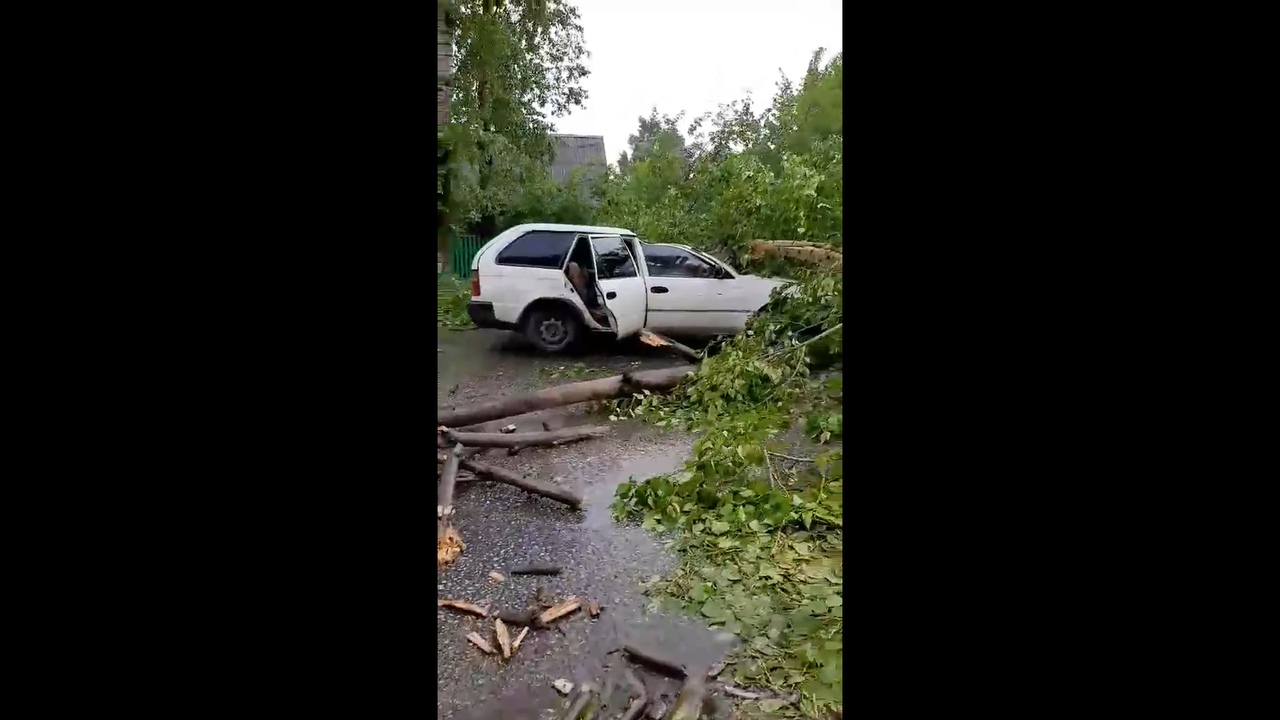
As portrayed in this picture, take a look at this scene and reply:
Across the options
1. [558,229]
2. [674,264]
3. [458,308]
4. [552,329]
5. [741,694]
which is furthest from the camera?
[674,264]

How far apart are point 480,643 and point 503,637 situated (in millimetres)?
68

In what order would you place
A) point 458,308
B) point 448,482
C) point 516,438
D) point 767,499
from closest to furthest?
1. point 767,499
2. point 448,482
3. point 516,438
4. point 458,308

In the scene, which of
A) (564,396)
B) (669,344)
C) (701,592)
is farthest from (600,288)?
(701,592)

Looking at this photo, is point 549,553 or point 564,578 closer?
point 564,578

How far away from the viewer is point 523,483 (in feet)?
10.8

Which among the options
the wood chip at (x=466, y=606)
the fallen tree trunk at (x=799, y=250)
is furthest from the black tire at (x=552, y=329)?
the wood chip at (x=466, y=606)

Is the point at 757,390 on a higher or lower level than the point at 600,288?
lower

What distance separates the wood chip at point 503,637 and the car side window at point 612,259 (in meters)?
2.00

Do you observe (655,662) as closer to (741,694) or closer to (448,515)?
(741,694)

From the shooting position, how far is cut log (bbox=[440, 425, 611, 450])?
11.8ft

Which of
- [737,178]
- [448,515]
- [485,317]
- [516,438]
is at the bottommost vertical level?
[448,515]
